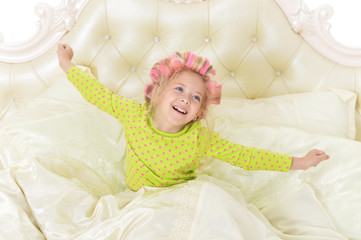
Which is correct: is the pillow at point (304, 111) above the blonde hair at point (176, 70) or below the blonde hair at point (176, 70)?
below

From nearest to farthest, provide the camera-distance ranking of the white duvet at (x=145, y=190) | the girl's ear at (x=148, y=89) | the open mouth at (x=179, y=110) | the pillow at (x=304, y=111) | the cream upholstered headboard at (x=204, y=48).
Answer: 1. the white duvet at (x=145, y=190)
2. the open mouth at (x=179, y=110)
3. the girl's ear at (x=148, y=89)
4. the pillow at (x=304, y=111)
5. the cream upholstered headboard at (x=204, y=48)

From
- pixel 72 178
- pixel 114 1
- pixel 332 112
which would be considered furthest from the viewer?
pixel 114 1

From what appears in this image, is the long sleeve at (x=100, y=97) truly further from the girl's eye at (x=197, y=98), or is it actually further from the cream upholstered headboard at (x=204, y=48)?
the cream upholstered headboard at (x=204, y=48)

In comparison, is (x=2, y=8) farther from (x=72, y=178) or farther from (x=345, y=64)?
(x=345, y=64)

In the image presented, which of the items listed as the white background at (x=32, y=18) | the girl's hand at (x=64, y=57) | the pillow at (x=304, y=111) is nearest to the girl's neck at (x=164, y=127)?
the pillow at (x=304, y=111)

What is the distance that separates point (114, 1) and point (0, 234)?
109cm

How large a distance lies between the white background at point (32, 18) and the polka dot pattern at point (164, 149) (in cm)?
67

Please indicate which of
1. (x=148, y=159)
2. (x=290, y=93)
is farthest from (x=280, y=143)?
(x=148, y=159)

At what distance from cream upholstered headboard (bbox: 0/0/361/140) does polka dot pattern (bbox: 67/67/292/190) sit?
0.44 meters

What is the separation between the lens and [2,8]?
1699 millimetres

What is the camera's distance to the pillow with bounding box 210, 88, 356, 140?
1.45 metres

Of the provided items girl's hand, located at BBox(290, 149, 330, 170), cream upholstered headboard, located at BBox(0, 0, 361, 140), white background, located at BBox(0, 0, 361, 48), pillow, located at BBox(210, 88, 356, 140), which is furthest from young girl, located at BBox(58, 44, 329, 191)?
white background, located at BBox(0, 0, 361, 48)

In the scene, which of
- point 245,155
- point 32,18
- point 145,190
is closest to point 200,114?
point 245,155

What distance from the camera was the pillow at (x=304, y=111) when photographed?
1454mm
